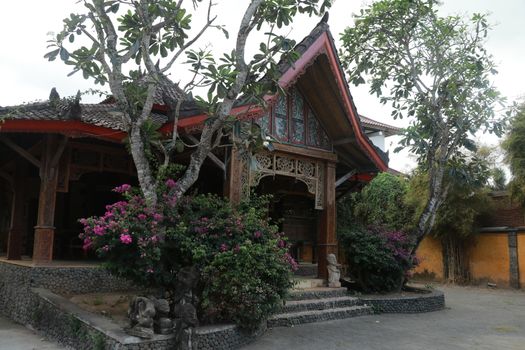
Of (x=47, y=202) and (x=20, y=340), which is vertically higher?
(x=47, y=202)

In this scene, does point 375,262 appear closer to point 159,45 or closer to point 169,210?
point 169,210

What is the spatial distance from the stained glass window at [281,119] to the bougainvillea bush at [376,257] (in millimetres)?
2709

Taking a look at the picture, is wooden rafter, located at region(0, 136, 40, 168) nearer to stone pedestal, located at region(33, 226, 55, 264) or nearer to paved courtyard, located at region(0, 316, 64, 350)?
stone pedestal, located at region(33, 226, 55, 264)

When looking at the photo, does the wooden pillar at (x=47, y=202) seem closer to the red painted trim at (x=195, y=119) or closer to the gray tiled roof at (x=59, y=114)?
the gray tiled roof at (x=59, y=114)

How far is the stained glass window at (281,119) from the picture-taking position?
965 centimetres

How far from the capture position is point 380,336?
7.34 metres

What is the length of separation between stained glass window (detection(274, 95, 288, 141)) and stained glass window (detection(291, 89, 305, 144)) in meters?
0.20

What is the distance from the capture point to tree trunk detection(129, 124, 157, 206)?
6.36 meters

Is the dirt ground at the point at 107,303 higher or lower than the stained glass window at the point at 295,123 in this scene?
lower

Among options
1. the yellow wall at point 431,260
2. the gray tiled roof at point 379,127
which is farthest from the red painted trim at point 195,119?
the gray tiled roof at point 379,127

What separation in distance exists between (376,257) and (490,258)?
8.37 metres

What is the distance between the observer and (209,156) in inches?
Result: 318

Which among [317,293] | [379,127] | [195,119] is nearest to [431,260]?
[379,127]

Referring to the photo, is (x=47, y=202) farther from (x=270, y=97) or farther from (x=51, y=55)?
(x=270, y=97)
